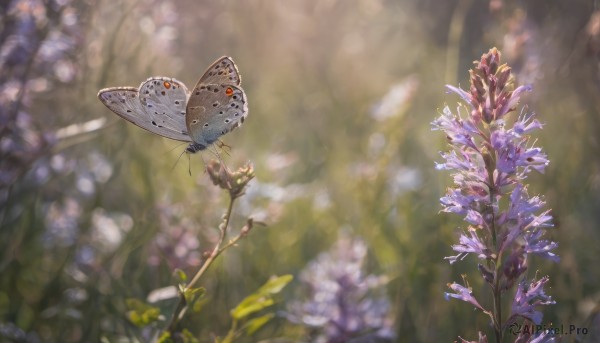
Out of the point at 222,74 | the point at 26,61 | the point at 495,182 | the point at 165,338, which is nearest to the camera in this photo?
the point at 495,182

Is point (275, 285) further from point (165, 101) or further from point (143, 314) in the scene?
point (165, 101)

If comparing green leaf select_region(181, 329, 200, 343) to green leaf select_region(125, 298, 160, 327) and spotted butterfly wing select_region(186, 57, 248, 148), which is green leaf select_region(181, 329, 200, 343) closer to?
green leaf select_region(125, 298, 160, 327)

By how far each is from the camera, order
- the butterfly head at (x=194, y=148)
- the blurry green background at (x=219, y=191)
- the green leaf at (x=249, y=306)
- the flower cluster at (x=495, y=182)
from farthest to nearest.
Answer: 1. the blurry green background at (x=219, y=191)
2. the butterfly head at (x=194, y=148)
3. the green leaf at (x=249, y=306)
4. the flower cluster at (x=495, y=182)

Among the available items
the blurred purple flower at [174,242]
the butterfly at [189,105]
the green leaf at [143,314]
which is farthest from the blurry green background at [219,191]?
the green leaf at [143,314]

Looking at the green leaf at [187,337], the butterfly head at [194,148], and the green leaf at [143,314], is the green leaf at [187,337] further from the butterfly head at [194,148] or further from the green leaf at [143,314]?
the butterfly head at [194,148]

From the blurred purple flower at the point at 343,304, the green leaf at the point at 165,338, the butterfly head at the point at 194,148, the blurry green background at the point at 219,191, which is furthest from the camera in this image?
the blurry green background at the point at 219,191

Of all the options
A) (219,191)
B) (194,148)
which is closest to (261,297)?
(194,148)

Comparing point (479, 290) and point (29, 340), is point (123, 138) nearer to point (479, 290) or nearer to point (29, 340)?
point (29, 340)
